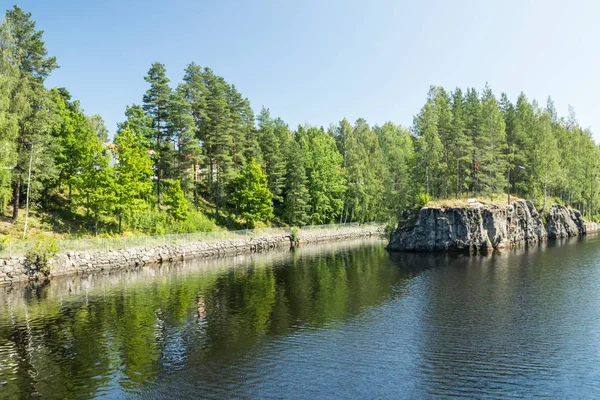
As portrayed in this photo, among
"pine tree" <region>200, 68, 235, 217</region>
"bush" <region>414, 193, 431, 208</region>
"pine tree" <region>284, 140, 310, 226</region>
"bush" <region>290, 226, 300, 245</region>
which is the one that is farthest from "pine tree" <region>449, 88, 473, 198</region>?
"pine tree" <region>200, 68, 235, 217</region>

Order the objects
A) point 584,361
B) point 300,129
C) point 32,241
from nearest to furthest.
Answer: point 584,361 < point 32,241 < point 300,129

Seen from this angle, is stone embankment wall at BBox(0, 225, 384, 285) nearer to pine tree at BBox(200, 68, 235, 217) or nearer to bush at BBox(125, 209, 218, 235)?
bush at BBox(125, 209, 218, 235)

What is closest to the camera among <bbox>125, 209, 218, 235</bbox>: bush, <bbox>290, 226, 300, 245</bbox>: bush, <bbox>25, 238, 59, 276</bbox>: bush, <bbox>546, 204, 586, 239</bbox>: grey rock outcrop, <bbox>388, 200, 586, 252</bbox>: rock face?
<bbox>25, 238, 59, 276</bbox>: bush

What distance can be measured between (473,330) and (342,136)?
89.8 metres

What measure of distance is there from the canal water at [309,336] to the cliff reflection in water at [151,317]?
0.38 ft

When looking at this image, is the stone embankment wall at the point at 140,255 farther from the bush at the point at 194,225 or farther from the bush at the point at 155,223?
the bush at the point at 155,223

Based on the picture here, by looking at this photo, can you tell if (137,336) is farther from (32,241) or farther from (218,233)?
(218,233)

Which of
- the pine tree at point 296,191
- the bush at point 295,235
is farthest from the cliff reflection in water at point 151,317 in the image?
the pine tree at point 296,191

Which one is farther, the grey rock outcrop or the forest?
the grey rock outcrop

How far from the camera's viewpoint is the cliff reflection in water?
61.5 ft

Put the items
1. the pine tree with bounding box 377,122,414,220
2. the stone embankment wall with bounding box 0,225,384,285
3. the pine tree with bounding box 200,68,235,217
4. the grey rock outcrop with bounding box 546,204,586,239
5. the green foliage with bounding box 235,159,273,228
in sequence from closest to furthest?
the stone embankment wall with bounding box 0,225,384,285 → the green foliage with bounding box 235,159,273,228 → the pine tree with bounding box 200,68,235,217 → the pine tree with bounding box 377,122,414,220 → the grey rock outcrop with bounding box 546,204,586,239

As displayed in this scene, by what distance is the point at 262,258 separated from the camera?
58.7 meters

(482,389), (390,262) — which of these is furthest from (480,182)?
(482,389)

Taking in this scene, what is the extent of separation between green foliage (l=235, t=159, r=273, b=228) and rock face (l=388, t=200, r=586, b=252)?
22001 mm
